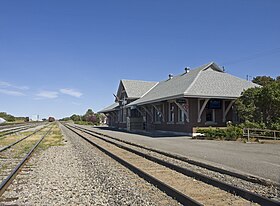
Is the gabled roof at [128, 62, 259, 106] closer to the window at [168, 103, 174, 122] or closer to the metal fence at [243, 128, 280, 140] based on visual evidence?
the window at [168, 103, 174, 122]

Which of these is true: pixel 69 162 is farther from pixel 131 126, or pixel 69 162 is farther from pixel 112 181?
pixel 131 126

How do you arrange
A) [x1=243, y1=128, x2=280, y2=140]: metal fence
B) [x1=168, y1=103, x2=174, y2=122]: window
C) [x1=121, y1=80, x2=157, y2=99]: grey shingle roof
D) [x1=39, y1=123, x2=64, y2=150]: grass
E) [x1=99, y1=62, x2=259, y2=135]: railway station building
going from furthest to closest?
[x1=121, y1=80, x2=157, y2=99]: grey shingle roof
[x1=168, y1=103, x2=174, y2=122]: window
[x1=99, y1=62, x2=259, y2=135]: railway station building
[x1=39, y1=123, x2=64, y2=150]: grass
[x1=243, y1=128, x2=280, y2=140]: metal fence

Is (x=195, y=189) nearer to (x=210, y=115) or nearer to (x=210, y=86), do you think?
(x=210, y=115)

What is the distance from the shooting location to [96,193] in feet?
22.3

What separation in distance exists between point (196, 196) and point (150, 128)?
28.2 metres

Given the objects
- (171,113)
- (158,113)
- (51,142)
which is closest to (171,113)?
(171,113)

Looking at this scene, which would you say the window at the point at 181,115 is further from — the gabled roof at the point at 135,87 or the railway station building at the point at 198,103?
the gabled roof at the point at 135,87

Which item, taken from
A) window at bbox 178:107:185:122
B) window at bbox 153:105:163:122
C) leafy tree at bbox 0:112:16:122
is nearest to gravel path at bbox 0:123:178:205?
window at bbox 178:107:185:122

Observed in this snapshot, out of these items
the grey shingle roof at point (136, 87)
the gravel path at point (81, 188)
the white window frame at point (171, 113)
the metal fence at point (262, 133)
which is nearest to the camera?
the gravel path at point (81, 188)

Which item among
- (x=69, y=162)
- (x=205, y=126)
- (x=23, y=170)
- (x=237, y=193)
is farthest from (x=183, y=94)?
(x=237, y=193)

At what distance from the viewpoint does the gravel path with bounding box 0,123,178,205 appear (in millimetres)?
6163

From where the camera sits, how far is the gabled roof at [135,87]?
4266 centimetres

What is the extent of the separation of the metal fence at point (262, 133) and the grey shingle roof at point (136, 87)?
77.9 ft

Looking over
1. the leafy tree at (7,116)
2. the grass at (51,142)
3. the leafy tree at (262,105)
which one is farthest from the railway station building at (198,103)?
the leafy tree at (7,116)
